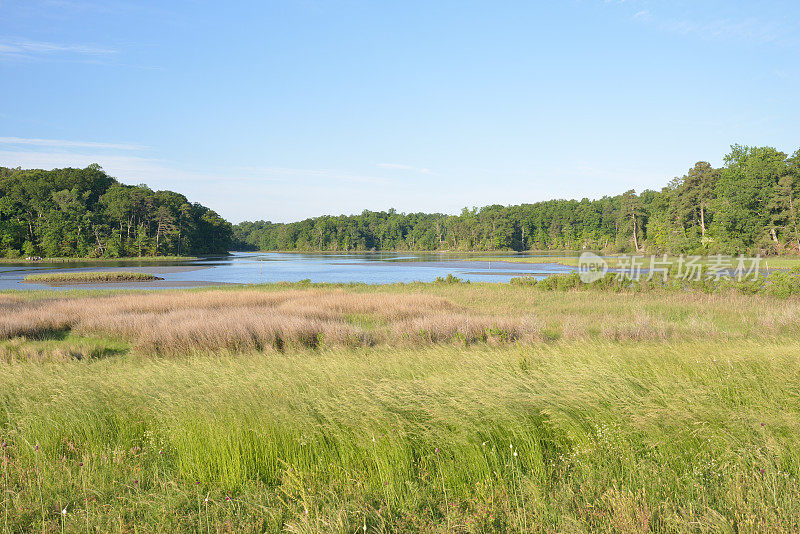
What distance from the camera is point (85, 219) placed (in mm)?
98875

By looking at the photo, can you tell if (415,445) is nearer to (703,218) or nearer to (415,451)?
(415,451)

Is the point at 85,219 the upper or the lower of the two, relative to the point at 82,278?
upper

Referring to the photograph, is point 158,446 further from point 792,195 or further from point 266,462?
point 792,195

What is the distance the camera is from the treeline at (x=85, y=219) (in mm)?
95062

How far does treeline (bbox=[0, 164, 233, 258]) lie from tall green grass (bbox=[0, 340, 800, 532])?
108884 millimetres

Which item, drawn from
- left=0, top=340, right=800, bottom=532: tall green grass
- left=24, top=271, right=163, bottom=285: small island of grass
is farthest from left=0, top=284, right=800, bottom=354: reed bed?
left=24, top=271, right=163, bottom=285: small island of grass

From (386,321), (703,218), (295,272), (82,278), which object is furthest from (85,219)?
(703,218)

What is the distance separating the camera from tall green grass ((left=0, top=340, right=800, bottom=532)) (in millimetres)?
3656

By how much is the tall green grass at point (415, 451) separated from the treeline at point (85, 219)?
357 ft

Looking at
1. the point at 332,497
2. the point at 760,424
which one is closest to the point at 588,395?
the point at 760,424

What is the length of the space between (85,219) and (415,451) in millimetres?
116769

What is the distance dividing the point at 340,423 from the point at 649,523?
2.98m

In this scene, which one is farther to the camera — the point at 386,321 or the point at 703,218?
the point at 703,218

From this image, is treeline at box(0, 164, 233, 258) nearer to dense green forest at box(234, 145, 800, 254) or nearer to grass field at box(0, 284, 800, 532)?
dense green forest at box(234, 145, 800, 254)
